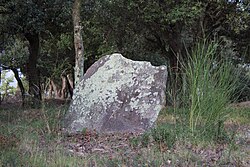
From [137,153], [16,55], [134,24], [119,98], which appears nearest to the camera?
[137,153]

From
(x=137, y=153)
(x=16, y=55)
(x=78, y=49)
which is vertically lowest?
(x=137, y=153)

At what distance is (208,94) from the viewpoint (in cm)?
548

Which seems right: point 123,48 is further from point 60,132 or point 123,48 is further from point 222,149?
point 222,149

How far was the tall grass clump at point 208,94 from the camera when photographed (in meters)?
5.49

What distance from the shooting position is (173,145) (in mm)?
5016

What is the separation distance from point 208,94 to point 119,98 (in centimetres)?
243

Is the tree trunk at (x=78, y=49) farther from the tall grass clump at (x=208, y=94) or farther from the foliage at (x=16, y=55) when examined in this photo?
the foliage at (x=16, y=55)

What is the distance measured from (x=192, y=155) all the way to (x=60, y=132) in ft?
10.3

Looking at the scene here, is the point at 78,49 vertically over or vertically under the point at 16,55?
under

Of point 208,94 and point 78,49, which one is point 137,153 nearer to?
point 208,94

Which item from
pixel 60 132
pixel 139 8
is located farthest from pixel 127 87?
pixel 139 8

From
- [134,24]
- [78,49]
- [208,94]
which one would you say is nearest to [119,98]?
[208,94]

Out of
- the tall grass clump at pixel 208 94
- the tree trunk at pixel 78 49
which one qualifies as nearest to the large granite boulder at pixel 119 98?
the tall grass clump at pixel 208 94

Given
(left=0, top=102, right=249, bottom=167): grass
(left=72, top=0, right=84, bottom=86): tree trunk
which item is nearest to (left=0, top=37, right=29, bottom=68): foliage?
(left=72, top=0, right=84, bottom=86): tree trunk
